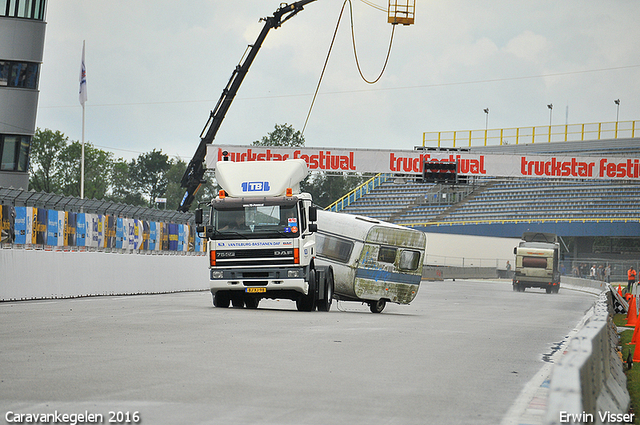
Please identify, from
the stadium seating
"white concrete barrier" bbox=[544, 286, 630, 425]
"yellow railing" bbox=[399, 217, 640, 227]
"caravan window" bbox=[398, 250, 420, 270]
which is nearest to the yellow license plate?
"caravan window" bbox=[398, 250, 420, 270]

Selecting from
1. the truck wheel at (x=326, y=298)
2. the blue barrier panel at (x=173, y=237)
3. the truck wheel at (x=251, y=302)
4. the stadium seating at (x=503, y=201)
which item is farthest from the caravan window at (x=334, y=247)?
the stadium seating at (x=503, y=201)

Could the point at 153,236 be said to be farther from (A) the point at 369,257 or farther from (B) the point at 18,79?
(B) the point at 18,79

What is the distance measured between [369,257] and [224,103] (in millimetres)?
23646

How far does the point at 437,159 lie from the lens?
1871 inches

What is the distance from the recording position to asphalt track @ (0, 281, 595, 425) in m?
6.75

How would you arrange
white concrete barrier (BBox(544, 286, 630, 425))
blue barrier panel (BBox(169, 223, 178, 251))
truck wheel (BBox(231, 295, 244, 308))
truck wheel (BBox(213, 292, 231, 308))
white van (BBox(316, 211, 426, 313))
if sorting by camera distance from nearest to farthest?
1. white concrete barrier (BBox(544, 286, 630, 425))
2. truck wheel (BBox(213, 292, 231, 308))
3. truck wheel (BBox(231, 295, 244, 308))
4. white van (BBox(316, 211, 426, 313))
5. blue barrier panel (BBox(169, 223, 178, 251))

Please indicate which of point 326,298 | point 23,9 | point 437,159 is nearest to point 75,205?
point 326,298

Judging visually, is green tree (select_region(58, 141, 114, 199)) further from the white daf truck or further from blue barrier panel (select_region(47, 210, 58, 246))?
the white daf truck

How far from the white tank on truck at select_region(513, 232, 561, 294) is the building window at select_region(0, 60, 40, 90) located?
92.1 ft

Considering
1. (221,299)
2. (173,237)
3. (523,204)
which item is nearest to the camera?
(221,299)

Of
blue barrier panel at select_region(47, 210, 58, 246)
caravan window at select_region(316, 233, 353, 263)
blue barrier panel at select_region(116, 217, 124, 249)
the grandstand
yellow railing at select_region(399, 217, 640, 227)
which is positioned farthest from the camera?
the grandstand

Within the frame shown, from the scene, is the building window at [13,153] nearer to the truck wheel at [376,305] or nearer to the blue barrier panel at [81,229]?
the blue barrier panel at [81,229]

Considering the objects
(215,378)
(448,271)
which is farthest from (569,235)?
(215,378)

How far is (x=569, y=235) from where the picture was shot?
6775 centimetres
